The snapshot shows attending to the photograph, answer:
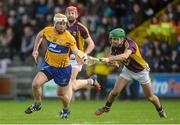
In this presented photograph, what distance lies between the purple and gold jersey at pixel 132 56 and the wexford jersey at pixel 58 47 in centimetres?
117

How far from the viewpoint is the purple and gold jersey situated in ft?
59.4

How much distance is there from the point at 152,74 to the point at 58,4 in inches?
220

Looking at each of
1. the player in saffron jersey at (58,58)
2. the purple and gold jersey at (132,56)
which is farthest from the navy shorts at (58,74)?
the purple and gold jersey at (132,56)

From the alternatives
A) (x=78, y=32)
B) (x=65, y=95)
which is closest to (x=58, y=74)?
(x=65, y=95)

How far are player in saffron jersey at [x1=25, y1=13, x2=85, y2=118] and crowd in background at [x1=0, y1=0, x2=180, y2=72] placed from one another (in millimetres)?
12026

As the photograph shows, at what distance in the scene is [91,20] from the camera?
31.5 metres

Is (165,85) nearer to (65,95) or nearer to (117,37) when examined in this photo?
(117,37)

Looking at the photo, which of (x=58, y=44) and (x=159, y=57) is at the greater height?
(x=58, y=44)

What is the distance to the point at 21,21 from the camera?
31.8 m

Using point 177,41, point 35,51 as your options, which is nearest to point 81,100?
point 177,41

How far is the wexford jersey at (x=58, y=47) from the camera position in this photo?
17.8 m

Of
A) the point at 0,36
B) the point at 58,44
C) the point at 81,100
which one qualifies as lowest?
the point at 81,100

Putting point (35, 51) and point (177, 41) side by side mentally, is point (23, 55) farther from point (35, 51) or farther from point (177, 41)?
point (35, 51)

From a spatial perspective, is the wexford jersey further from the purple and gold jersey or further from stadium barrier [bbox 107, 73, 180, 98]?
stadium barrier [bbox 107, 73, 180, 98]
